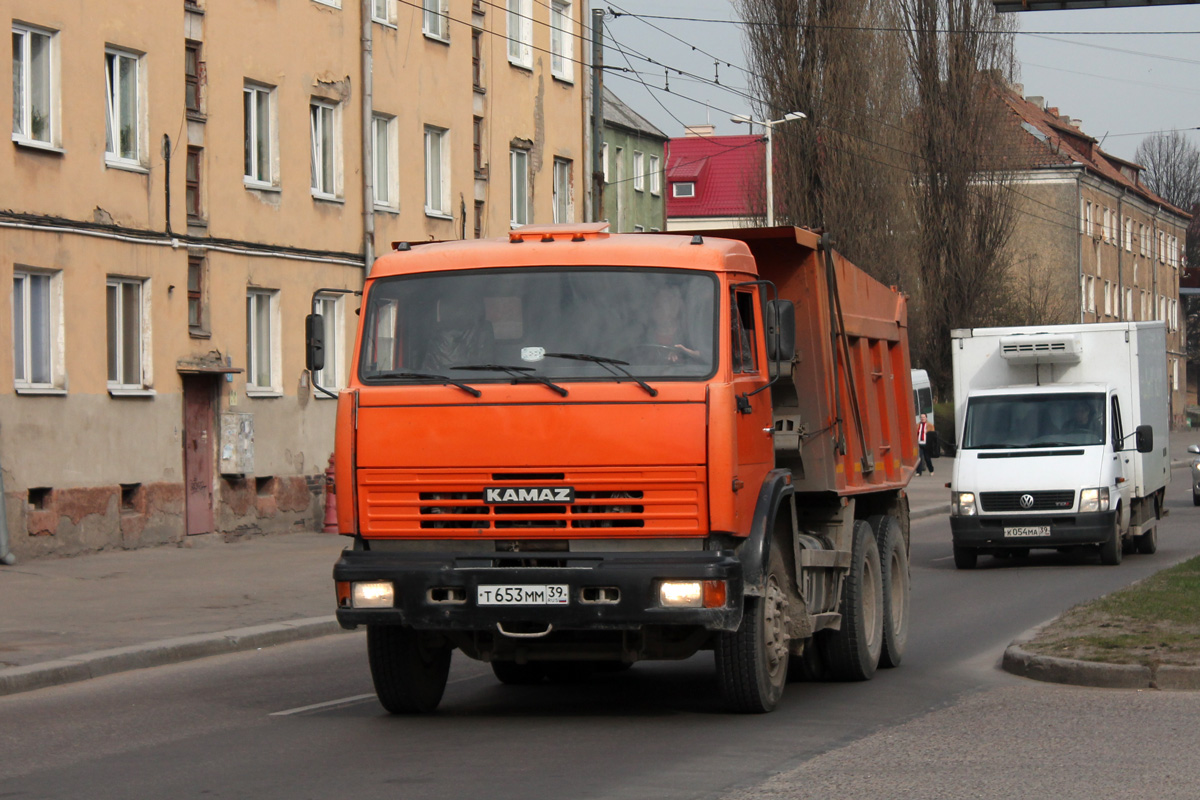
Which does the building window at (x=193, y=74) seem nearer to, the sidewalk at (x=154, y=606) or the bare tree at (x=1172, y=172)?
the sidewalk at (x=154, y=606)

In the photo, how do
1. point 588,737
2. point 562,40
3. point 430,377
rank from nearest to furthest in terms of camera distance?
1. point 588,737
2. point 430,377
3. point 562,40

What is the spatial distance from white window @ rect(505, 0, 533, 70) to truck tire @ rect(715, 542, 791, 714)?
2569 cm

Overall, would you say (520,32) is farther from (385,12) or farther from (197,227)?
(197,227)

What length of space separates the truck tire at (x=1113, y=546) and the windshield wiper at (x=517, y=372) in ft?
42.3

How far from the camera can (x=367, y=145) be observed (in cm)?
2833

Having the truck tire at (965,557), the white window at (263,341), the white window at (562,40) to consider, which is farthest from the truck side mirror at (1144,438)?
the white window at (562,40)

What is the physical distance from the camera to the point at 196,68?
79.8 feet

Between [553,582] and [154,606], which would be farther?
[154,606]

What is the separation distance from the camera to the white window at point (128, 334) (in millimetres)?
22547

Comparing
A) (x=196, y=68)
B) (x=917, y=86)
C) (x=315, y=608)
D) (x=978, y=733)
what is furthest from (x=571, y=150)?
(x=978, y=733)

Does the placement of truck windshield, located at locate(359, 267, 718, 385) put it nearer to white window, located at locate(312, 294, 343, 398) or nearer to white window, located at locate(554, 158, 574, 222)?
white window, located at locate(312, 294, 343, 398)

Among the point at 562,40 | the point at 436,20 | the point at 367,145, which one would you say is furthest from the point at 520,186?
the point at 367,145

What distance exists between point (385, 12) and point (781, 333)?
2151 cm

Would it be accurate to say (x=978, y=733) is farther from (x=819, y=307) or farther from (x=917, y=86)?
(x=917, y=86)
